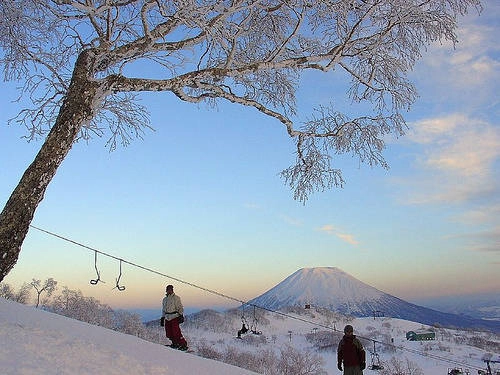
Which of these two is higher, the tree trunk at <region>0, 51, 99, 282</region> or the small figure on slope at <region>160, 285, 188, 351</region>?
the tree trunk at <region>0, 51, 99, 282</region>

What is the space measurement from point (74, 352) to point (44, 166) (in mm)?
2793

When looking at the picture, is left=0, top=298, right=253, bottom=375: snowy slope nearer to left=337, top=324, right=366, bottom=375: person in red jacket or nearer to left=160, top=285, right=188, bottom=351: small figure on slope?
left=160, top=285, right=188, bottom=351: small figure on slope

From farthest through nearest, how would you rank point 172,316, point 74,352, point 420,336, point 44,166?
1. point 420,336
2. point 172,316
3. point 44,166
4. point 74,352

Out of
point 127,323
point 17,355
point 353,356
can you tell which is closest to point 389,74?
point 353,356

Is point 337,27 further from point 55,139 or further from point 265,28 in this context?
point 55,139

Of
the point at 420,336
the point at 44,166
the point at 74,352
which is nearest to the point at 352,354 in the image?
the point at 74,352

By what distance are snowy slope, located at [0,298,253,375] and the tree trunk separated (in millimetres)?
985

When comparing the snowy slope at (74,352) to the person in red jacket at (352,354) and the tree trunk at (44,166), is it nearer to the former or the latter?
the tree trunk at (44,166)

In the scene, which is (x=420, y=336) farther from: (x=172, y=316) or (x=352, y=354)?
(x=172, y=316)

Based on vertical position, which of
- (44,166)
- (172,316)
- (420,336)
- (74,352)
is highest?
Result: (44,166)

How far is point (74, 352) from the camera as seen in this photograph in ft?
17.1

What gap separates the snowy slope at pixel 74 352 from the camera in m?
4.64

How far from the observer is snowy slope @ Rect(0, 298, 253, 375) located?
15.2 feet

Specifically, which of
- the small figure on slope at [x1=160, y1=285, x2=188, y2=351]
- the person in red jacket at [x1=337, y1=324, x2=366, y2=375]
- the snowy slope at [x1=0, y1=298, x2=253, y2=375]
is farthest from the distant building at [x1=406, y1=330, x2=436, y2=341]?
the snowy slope at [x1=0, y1=298, x2=253, y2=375]
